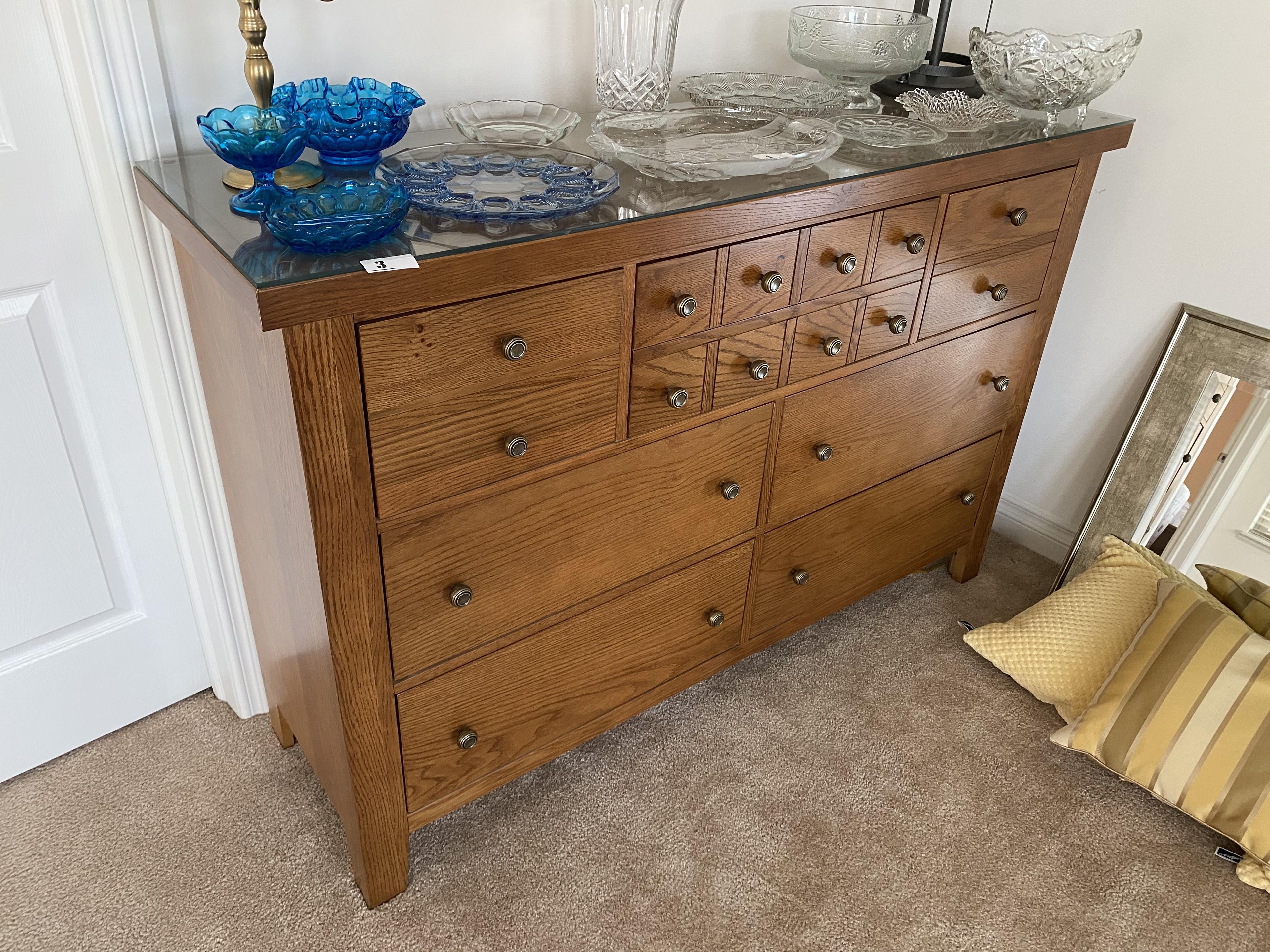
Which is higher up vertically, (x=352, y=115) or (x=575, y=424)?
(x=352, y=115)

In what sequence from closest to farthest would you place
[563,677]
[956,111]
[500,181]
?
[500,181] < [563,677] < [956,111]

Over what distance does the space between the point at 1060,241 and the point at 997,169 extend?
0.32 m

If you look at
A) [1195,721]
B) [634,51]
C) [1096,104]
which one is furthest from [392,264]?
[1096,104]

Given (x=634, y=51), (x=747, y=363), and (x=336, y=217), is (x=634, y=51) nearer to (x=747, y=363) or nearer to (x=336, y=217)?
(x=747, y=363)

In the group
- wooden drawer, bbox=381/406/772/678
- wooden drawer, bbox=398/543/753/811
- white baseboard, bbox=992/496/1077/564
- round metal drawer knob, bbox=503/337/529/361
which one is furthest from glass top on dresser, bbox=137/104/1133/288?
white baseboard, bbox=992/496/1077/564

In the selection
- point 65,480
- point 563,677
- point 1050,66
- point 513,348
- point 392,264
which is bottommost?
point 563,677

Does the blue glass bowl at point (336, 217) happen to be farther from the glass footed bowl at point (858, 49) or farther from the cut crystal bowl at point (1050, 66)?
the cut crystal bowl at point (1050, 66)

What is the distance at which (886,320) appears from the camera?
1466 mm

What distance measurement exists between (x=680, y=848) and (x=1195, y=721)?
2.77 ft

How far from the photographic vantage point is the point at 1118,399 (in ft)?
6.51

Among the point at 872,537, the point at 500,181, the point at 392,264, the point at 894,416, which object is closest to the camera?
the point at 392,264

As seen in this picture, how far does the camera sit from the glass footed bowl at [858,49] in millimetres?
1495

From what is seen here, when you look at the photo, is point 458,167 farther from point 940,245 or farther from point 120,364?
point 940,245

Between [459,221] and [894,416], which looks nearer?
[459,221]
